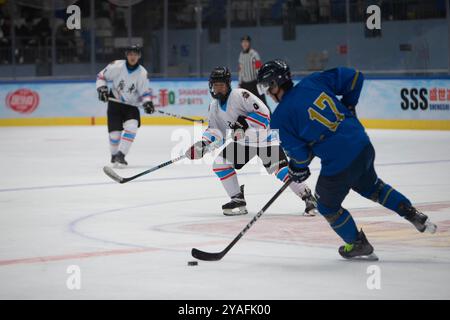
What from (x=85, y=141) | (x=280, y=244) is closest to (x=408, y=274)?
(x=280, y=244)

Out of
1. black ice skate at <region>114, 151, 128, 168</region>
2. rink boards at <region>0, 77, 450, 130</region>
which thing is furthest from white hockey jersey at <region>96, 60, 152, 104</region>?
rink boards at <region>0, 77, 450, 130</region>

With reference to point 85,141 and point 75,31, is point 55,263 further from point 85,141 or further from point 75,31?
point 75,31

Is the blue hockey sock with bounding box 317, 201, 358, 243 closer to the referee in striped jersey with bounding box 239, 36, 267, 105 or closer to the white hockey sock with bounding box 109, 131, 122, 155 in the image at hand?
the white hockey sock with bounding box 109, 131, 122, 155

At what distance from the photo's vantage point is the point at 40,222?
6781mm

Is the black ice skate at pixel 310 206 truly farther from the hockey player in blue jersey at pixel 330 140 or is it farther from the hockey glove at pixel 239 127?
the hockey player in blue jersey at pixel 330 140

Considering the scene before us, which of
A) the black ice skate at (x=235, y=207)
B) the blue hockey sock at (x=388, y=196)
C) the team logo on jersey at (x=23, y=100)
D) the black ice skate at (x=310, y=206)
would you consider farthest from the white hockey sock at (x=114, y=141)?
the team logo on jersey at (x=23, y=100)

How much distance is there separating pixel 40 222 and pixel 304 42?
36.8 ft

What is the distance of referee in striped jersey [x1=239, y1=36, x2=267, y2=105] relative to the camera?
54.1ft

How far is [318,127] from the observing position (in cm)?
501

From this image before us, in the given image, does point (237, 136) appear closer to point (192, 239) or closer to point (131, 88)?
point (192, 239)

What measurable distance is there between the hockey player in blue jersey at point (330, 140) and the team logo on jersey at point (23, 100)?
1321 centimetres

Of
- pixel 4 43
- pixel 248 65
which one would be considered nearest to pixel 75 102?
pixel 4 43

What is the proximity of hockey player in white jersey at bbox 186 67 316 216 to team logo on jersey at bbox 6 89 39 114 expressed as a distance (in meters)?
11.0

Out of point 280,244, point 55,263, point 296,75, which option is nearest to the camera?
point 55,263
